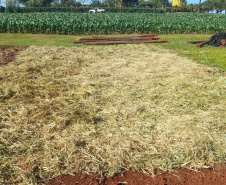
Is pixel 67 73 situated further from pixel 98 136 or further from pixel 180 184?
pixel 180 184

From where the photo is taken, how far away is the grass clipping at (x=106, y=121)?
3070mm

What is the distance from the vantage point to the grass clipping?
10.1 ft

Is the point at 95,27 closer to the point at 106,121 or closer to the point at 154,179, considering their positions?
the point at 106,121

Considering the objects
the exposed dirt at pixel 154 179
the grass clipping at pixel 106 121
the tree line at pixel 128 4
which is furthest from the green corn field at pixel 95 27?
the tree line at pixel 128 4

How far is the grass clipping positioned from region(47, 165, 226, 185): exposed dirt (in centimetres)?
9

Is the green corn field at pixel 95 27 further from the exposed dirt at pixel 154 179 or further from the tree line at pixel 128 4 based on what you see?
the tree line at pixel 128 4

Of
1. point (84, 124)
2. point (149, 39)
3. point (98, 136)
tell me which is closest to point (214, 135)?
point (98, 136)

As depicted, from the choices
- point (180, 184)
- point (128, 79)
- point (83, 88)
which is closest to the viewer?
point (180, 184)

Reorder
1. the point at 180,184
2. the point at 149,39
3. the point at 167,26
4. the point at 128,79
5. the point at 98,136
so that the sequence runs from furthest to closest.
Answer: the point at 167,26, the point at 149,39, the point at 128,79, the point at 98,136, the point at 180,184

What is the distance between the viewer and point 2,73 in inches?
276

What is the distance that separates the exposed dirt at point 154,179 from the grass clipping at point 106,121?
0.30ft

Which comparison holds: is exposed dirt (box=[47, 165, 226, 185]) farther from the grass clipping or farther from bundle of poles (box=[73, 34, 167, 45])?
bundle of poles (box=[73, 34, 167, 45])

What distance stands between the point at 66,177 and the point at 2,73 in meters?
5.33

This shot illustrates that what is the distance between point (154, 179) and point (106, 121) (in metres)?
1.59
